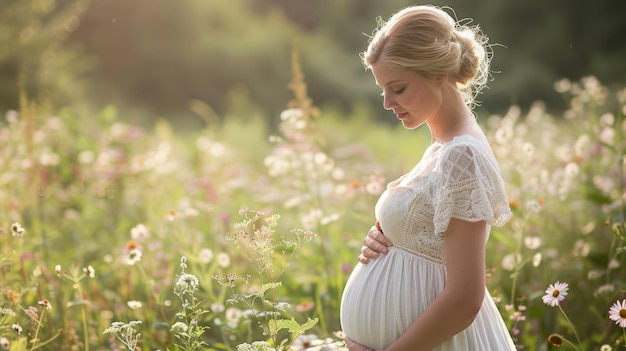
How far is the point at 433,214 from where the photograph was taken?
1.87 meters

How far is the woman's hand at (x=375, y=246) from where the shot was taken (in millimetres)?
2049

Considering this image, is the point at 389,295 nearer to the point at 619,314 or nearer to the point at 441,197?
the point at 441,197

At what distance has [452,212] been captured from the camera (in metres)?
1.77

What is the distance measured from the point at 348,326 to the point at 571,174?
180 centimetres

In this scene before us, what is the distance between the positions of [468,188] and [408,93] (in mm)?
294

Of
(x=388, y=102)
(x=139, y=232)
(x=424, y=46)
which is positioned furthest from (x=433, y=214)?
(x=139, y=232)

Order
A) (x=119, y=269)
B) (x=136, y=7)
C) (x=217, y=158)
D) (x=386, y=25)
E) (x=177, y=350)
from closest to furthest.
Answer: (x=386, y=25)
(x=177, y=350)
(x=119, y=269)
(x=217, y=158)
(x=136, y=7)


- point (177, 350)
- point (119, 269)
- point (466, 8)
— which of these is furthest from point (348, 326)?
point (466, 8)

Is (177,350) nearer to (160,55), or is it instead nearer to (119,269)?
(119,269)

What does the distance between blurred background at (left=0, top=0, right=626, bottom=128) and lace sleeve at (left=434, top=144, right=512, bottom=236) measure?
33.9 feet

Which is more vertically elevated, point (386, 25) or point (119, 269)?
point (386, 25)

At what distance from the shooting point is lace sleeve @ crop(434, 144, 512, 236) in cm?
175

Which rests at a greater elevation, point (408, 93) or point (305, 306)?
point (408, 93)

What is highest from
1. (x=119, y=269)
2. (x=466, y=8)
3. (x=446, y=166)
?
(x=466, y=8)
